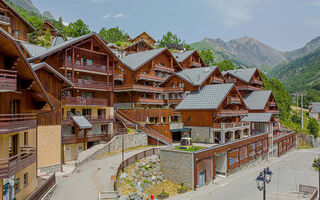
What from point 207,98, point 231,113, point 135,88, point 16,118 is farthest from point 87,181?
point 231,113

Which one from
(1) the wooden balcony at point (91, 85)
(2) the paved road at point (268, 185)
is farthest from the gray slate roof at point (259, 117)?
(1) the wooden balcony at point (91, 85)

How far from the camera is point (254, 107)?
59.9m

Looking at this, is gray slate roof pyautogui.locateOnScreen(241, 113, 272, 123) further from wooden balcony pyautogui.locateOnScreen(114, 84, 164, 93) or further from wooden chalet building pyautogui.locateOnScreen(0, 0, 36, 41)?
wooden chalet building pyautogui.locateOnScreen(0, 0, 36, 41)

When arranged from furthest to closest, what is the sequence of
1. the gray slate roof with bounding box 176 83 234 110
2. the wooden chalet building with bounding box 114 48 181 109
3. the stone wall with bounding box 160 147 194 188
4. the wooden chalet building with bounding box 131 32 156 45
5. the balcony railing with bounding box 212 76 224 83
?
1. the wooden chalet building with bounding box 131 32 156 45
2. the balcony railing with bounding box 212 76 224 83
3. the wooden chalet building with bounding box 114 48 181 109
4. the gray slate roof with bounding box 176 83 234 110
5. the stone wall with bounding box 160 147 194 188

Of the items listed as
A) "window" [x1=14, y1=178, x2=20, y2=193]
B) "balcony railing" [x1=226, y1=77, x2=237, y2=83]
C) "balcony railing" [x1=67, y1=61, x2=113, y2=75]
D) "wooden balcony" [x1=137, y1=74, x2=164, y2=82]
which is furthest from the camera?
"balcony railing" [x1=226, y1=77, x2=237, y2=83]

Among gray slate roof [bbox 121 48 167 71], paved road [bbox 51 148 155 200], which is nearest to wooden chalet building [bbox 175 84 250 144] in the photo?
gray slate roof [bbox 121 48 167 71]

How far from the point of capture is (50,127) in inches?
1028

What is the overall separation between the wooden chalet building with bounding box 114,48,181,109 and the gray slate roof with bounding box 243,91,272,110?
21.6 m

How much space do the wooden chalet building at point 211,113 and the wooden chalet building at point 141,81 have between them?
7.51m

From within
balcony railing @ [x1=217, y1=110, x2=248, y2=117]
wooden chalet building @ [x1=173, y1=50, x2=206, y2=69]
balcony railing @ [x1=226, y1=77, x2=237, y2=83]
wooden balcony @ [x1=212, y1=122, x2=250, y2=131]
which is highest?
wooden chalet building @ [x1=173, y1=50, x2=206, y2=69]

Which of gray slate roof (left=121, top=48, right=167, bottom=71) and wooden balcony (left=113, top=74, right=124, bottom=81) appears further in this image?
gray slate roof (left=121, top=48, right=167, bottom=71)

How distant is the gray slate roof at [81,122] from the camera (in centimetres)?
3093

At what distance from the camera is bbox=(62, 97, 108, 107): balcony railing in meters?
32.4

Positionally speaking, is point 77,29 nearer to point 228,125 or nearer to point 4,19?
point 4,19
